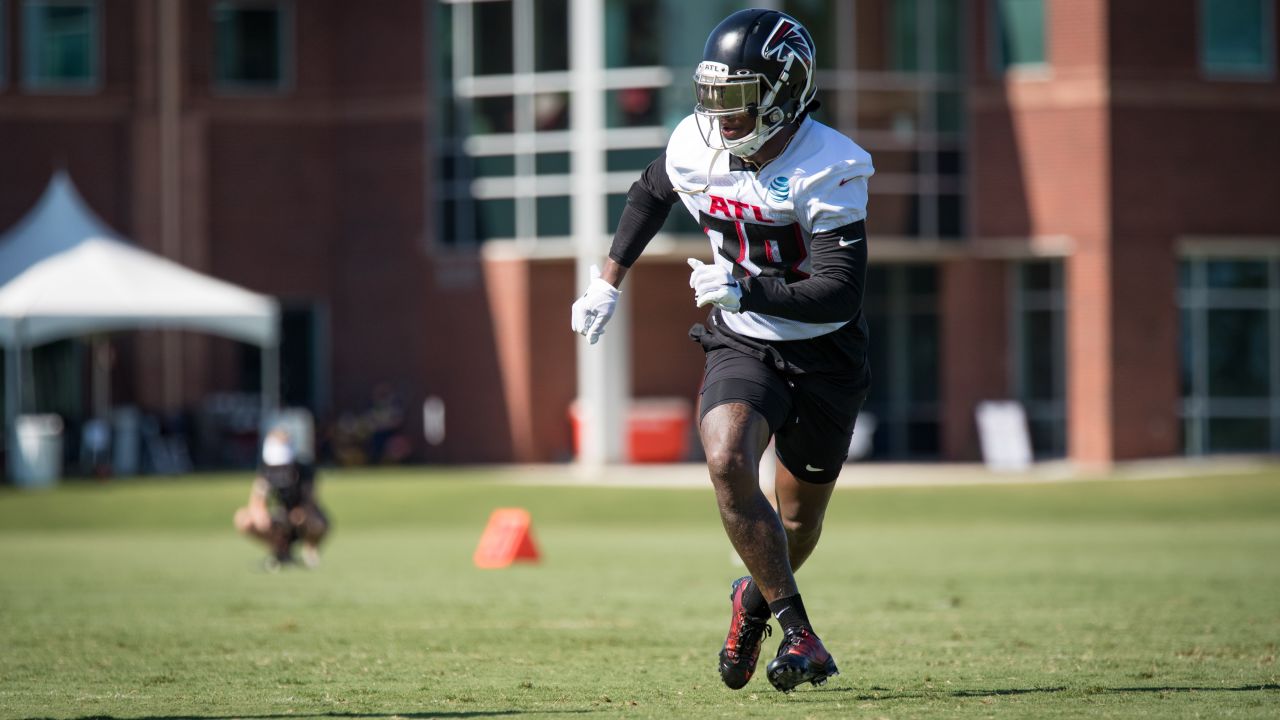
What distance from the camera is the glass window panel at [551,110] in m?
33.9

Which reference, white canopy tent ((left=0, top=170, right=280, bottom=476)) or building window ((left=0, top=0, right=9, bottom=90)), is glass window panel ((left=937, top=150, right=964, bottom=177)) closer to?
white canopy tent ((left=0, top=170, right=280, bottom=476))

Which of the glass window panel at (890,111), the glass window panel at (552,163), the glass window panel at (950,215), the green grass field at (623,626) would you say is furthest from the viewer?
the glass window panel at (950,215)

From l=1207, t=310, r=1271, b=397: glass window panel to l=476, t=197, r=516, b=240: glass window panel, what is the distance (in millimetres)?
13241

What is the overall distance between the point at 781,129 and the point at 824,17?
27245 millimetres

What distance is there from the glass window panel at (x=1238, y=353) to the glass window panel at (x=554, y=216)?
12210 millimetres

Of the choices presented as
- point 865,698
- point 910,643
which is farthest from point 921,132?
point 865,698

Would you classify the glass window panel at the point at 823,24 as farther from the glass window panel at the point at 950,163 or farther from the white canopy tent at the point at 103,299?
the white canopy tent at the point at 103,299

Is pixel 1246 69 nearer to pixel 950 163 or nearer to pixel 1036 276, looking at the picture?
pixel 1036 276

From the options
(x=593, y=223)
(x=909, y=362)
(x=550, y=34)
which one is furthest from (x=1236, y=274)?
(x=550, y=34)

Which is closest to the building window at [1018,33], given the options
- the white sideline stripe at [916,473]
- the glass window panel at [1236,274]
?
the glass window panel at [1236,274]

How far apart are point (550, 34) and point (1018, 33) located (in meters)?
8.69

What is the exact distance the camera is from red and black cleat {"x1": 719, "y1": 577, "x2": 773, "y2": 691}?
680 centimetres

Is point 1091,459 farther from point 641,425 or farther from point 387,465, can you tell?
point 387,465

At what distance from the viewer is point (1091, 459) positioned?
3416 centimetres
